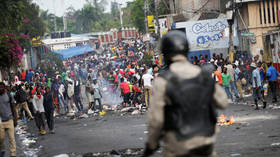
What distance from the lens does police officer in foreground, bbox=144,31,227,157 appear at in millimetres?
4023

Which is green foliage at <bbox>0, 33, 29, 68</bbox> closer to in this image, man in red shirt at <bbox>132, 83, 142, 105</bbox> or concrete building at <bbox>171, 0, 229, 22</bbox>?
man in red shirt at <bbox>132, 83, 142, 105</bbox>

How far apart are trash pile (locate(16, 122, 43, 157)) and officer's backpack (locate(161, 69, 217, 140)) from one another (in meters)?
8.56

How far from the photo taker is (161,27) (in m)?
37.2

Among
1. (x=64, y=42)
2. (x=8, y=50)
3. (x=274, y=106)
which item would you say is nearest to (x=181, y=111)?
(x=274, y=106)

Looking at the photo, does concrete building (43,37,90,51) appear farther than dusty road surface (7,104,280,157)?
Yes

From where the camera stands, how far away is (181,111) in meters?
4.04

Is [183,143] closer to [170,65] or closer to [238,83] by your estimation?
[170,65]

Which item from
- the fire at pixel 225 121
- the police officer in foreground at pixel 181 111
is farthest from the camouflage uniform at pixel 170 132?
the fire at pixel 225 121

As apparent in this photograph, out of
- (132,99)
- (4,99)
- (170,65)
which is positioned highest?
(170,65)

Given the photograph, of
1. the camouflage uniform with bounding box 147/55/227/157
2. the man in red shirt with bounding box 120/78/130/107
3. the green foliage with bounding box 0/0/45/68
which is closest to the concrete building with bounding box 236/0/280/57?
the man in red shirt with bounding box 120/78/130/107

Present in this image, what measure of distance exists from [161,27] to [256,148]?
2808 centimetres

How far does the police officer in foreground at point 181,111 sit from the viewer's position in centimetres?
402

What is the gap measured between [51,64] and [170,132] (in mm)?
42663

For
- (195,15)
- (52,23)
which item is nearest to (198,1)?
(195,15)
